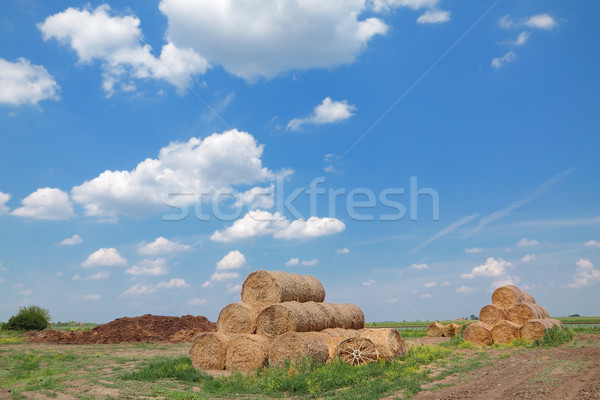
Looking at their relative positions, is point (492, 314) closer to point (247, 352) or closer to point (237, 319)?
point (237, 319)

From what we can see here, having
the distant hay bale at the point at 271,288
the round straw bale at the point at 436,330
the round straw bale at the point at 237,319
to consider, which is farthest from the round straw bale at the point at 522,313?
the round straw bale at the point at 237,319

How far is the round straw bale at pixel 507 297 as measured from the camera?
2495 cm

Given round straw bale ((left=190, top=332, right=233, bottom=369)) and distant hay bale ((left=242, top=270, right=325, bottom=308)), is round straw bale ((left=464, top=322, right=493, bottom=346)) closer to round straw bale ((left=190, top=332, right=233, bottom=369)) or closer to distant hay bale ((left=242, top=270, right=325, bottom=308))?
distant hay bale ((left=242, top=270, right=325, bottom=308))

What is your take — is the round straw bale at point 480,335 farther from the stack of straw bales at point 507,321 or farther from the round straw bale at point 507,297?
the round straw bale at point 507,297

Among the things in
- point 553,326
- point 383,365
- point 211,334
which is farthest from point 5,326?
point 553,326

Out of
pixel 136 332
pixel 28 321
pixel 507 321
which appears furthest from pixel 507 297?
pixel 28 321

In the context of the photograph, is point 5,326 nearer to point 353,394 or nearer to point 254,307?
point 254,307

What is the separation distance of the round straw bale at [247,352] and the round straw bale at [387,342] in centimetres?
339

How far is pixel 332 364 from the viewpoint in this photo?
14.2 m

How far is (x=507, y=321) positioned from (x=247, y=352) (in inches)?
605

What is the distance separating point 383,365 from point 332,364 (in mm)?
1554

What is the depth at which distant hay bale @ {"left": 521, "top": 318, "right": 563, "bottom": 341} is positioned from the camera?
22.8m

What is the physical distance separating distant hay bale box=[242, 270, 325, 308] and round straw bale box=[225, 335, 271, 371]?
1.75 metres

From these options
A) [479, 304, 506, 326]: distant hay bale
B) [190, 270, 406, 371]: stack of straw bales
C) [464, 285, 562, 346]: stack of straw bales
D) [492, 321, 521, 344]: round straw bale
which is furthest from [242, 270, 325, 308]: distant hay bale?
[479, 304, 506, 326]: distant hay bale
